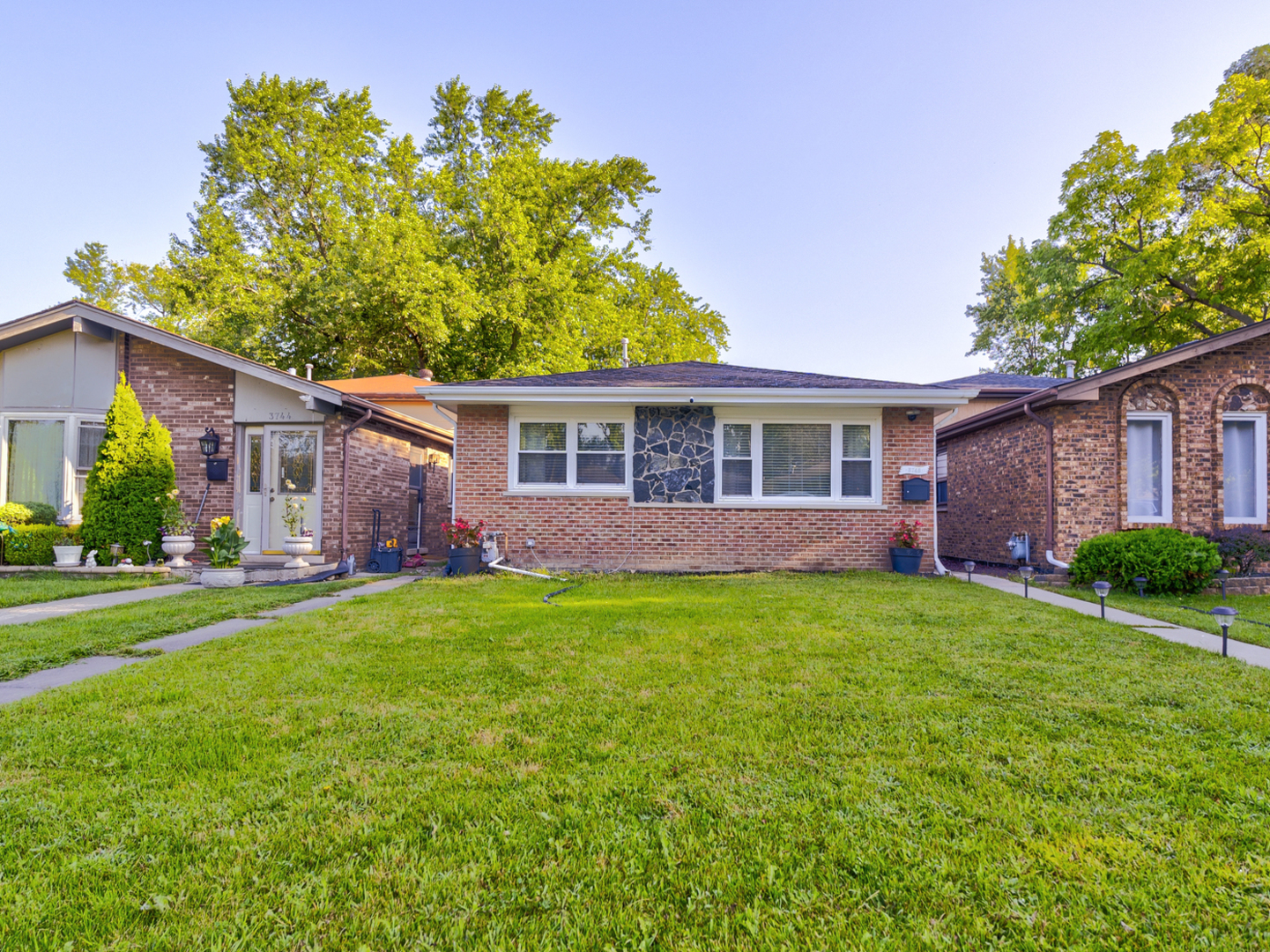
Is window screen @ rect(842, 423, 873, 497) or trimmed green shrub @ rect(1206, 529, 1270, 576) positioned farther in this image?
window screen @ rect(842, 423, 873, 497)

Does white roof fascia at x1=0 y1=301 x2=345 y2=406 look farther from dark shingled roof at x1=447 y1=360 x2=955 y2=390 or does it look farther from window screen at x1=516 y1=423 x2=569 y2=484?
window screen at x1=516 y1=423 x2=569 y2=484

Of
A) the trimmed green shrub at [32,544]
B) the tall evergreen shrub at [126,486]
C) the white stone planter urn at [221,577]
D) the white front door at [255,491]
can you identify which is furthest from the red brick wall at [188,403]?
the white stone planter urn at [221,577]

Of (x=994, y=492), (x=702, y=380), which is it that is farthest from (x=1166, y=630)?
(x=702, y=380)

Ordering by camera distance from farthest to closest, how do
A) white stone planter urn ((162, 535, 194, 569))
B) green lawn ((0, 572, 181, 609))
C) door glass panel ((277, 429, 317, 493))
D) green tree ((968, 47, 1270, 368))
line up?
1. green tree ((968, 47, 1270, 368))
2. door glass panel ((277, 429, 317, 493))
3. white stone planter urn ((162, 535, 194, 569))
4. green lawn ((0, 572, 181, 609))

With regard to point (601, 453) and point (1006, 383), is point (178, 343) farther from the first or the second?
point (1006, 383)

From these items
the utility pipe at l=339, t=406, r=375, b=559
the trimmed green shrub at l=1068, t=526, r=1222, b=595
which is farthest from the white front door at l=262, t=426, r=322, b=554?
the trimmed green shrub at l=1068, t=526, r=1222, b=595

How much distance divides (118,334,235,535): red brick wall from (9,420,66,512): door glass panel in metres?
1.50

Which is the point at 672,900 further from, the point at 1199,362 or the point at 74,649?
the point at 1199,362

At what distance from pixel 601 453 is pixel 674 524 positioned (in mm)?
1671

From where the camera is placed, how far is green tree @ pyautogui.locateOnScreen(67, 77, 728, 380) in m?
18.8

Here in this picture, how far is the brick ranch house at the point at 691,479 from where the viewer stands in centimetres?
1041

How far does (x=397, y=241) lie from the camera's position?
63.2 feet

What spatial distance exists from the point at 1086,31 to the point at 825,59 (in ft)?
14.6

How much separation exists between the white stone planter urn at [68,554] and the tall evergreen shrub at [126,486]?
15 centimetres
